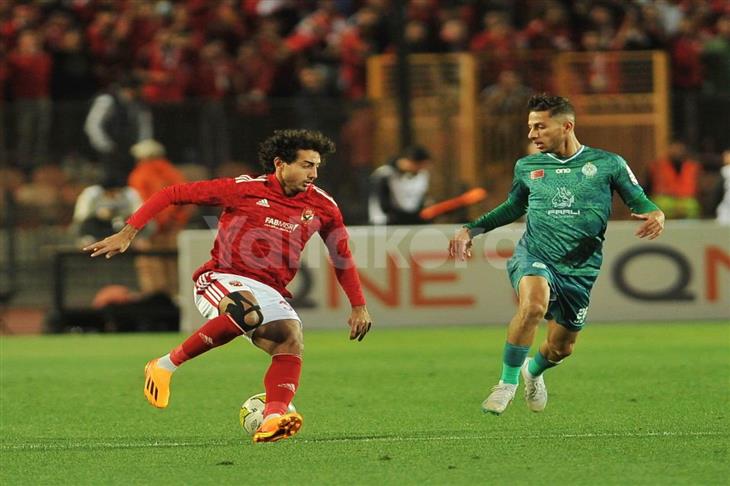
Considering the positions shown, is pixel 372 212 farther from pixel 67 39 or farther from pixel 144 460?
pixel 144 460

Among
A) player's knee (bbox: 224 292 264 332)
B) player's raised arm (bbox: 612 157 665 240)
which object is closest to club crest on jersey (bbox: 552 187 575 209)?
player's raised arm (bbox: 612 157 665 240)

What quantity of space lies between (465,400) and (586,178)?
6.25 feet

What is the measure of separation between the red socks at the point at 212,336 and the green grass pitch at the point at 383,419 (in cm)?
49

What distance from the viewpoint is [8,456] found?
760 centimetres

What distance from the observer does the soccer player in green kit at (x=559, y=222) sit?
343 inches

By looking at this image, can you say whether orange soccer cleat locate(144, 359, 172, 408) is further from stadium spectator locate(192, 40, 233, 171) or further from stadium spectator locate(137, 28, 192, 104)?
stadium spectator locate(137, 28, 192, 104)

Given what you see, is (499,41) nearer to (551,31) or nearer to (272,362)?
(551,31)

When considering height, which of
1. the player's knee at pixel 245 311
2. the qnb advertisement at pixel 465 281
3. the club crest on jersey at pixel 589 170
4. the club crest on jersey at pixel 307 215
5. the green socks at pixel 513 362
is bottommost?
the qnb advertisement at pixel 465 281

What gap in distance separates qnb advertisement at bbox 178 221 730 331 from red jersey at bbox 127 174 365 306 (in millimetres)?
7894

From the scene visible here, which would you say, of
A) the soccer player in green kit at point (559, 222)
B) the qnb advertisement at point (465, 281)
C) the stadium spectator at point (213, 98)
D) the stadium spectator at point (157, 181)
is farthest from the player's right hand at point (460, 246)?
the stadium spectator at point (213, 98)

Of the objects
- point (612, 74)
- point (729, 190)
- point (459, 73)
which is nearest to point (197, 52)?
point (459, 73)

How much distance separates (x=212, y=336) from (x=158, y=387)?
0.43 metres

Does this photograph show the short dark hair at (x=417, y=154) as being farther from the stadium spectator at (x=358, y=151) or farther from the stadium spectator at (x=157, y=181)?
the stadium spectator at (x=157, y=181)

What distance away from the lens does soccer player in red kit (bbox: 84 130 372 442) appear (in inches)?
316
